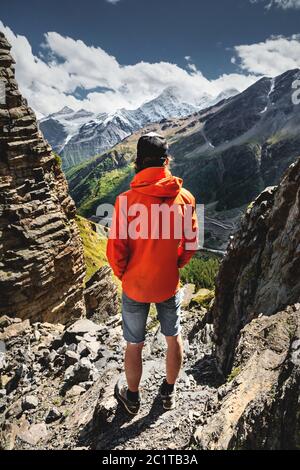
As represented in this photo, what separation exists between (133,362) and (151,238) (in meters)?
2.91

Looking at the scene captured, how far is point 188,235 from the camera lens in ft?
25.4

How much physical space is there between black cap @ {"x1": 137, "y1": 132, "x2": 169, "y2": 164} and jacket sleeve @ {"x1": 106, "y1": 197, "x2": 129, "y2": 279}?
1.04 m

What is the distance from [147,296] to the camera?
7.46 m

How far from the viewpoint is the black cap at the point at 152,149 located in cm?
723

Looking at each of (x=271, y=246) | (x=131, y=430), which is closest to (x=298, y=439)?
(x=131, y=430)

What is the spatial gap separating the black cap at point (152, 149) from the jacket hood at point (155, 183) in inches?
9.3

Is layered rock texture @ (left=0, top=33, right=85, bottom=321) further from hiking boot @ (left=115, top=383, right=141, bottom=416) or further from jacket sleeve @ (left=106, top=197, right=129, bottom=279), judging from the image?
jacket sleeve @ (left=106, top=197, right=129, bottom=279)

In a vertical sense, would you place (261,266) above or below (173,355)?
above

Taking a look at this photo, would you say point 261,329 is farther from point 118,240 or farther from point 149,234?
point 118,240

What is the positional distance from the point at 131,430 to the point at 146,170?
18.7 feet
